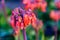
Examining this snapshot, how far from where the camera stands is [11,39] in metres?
0.85

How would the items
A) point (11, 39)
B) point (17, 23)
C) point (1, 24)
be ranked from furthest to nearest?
point (1, 24), point (11, 39), point (17, 23)

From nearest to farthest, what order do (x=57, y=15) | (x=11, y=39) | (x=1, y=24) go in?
1. (x=11, y=39)
2. (x=57, y=15)
3. (x=1, y=24)

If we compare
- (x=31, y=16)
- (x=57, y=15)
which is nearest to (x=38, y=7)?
(x=57, y=15)

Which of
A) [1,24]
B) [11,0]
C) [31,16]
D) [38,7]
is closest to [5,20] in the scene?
[1,24]

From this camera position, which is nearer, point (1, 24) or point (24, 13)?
point (24, 13)

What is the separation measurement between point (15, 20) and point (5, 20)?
488mm

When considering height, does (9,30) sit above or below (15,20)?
below

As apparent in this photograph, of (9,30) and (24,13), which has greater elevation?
(24,13)

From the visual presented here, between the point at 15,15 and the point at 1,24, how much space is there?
1.63 ft

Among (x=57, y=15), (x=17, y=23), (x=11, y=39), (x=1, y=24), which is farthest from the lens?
(x=1, y=24)

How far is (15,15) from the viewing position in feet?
2.06

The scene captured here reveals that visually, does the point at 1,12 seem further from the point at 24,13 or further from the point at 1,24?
the point at 24,13

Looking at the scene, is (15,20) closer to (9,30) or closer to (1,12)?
(9,30)

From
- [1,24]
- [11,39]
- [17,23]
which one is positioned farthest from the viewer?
[1,24]
